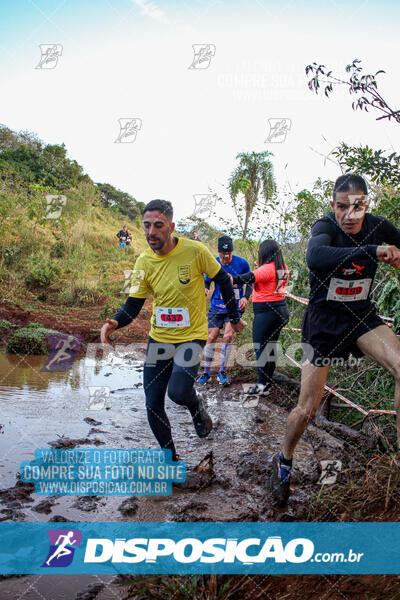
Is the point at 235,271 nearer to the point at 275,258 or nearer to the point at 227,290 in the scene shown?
the point at 275,258

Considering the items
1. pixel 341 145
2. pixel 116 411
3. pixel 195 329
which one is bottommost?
pixel 116 411

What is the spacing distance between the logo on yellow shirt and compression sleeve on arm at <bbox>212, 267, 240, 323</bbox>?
31 cm

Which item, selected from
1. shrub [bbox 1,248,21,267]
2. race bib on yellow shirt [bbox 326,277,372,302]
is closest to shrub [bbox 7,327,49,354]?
race bib on yellow shirt [bbox 326,277,372,302]

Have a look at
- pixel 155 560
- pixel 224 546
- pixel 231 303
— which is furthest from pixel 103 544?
pixel 231 303

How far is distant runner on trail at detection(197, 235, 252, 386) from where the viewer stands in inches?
227

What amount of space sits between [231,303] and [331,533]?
6.25ft

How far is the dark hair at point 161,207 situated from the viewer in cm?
327

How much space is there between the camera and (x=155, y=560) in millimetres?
2246

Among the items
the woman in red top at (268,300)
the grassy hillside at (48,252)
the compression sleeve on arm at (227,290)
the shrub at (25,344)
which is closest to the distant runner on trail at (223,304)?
the woman in red top at (268,300)

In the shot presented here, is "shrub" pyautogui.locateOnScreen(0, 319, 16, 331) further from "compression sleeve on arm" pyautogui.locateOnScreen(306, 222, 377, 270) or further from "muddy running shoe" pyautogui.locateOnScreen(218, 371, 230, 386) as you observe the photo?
"compression sleeve on arm" pyautogui.locateOnScreen(306, 222, 377, 270)

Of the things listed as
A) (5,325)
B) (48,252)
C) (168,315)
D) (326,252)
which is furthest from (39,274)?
(326,252)

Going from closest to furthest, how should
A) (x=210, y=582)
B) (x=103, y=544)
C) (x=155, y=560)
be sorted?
(x=210, y=582)
(x=155, y=560)
(x=103, y=544)

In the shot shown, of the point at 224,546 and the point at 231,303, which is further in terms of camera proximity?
the point at 231,303

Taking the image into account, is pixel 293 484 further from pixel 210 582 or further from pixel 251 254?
pixel 251 254
